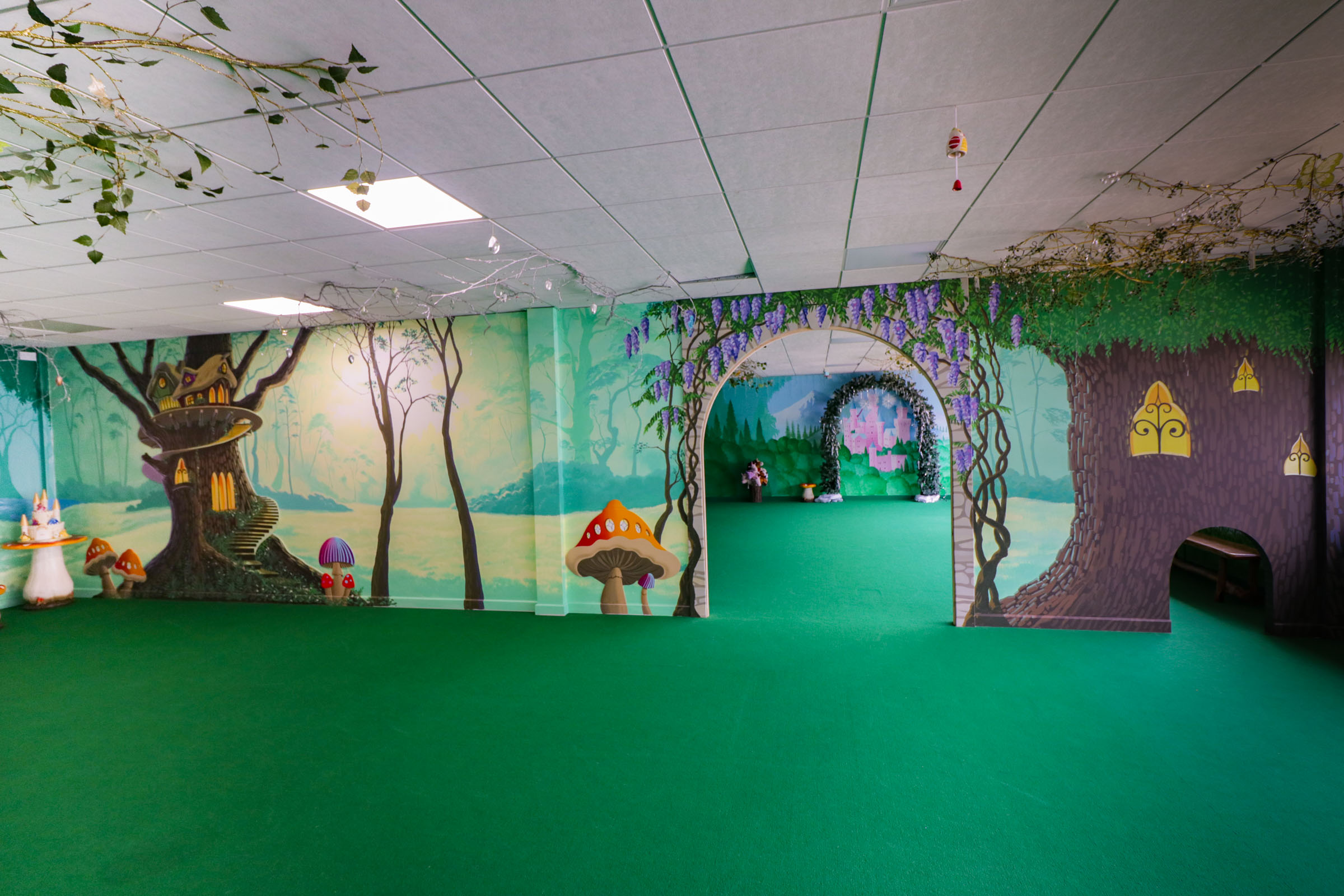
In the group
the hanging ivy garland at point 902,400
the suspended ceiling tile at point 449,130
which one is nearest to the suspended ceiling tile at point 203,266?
the suspended ceiling tile at point 449,130

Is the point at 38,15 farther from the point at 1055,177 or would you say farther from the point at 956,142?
the point at 1055,177

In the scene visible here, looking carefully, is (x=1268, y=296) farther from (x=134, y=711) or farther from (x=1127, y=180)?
(x=134, y=711)

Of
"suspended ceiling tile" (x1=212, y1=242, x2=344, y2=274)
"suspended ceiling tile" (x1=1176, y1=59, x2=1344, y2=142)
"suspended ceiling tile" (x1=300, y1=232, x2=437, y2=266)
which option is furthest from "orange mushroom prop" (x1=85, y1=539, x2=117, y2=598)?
"suspended ceiling tile" (x1=1176, y1=59, x2=1344, y2=142)

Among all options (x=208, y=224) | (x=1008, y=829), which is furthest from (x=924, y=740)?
(x=208, y=224)

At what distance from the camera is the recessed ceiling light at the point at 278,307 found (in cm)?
470

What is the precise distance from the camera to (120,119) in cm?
203

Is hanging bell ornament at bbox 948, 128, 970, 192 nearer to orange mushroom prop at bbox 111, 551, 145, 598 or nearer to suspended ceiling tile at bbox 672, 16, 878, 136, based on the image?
suspended ceiling tile at bbox 672, 16, 878, 136

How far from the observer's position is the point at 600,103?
80.0 inches

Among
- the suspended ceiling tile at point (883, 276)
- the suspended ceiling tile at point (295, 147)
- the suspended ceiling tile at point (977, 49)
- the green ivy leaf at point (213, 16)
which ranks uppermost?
the suspended ceiling tile at point (883, 276)

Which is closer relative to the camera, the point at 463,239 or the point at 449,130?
the point at 449,130

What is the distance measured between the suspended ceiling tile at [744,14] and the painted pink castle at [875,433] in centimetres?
1106

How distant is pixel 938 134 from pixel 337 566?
Result: 5.93 metres

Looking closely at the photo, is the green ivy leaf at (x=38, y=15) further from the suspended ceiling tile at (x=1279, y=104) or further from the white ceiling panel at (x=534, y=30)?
the suspended ceiling tile at (x=1279, y=104)

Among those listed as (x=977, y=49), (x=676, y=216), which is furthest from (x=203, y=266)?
(x=977, y=49)
